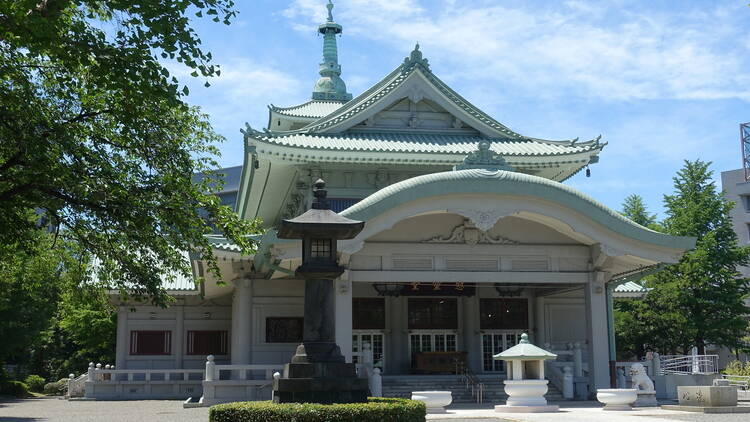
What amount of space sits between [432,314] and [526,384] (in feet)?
23.4

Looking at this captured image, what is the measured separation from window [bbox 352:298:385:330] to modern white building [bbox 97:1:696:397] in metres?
0.03

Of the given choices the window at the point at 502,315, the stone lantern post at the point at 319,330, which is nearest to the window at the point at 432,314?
the window at the point at 502,315

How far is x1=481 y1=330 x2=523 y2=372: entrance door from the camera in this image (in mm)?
26594

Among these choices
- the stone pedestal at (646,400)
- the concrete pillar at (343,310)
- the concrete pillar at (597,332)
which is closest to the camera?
the concrete pillar at (343,310)

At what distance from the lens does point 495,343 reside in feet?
87.8

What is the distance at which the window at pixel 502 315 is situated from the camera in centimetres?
2667

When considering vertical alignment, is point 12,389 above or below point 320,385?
below

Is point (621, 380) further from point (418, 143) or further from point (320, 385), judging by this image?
point (320, 385)

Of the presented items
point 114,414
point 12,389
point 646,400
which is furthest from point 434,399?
point 12,389

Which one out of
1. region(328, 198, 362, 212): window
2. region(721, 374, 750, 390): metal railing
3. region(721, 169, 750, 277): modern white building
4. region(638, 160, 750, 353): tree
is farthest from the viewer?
region(721, 169, 750, 277): modern white building

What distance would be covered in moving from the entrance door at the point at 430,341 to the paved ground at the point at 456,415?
17.3ft

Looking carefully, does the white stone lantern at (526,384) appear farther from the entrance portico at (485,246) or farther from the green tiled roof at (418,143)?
the green tiled roof at (418,143)

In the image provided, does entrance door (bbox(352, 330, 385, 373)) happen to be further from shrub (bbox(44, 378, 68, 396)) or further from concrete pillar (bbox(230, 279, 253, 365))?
shrub (bbox(44, 378, 68, 396))

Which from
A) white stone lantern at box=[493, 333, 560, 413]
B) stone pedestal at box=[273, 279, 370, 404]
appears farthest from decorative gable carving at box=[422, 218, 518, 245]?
stone pedestal at box=[273, 279, 370, 404]
